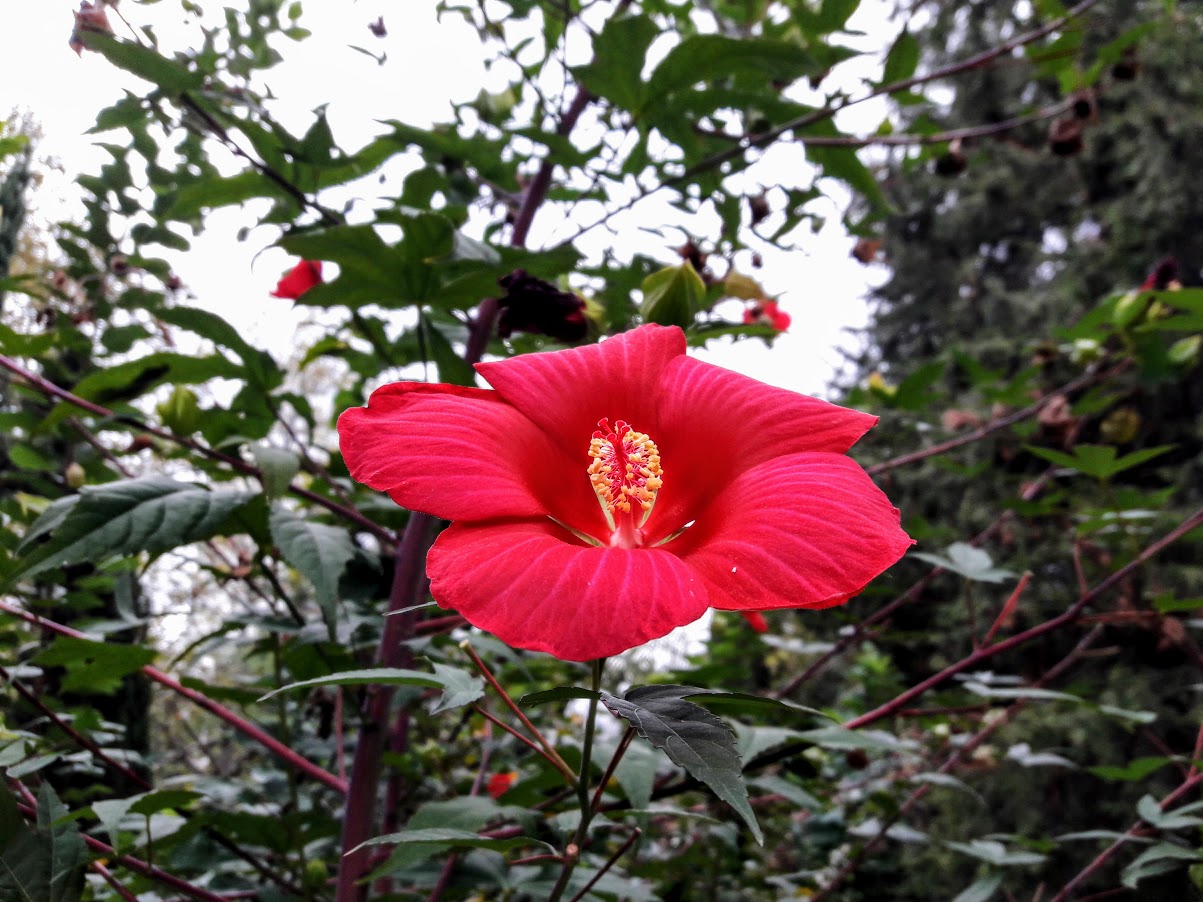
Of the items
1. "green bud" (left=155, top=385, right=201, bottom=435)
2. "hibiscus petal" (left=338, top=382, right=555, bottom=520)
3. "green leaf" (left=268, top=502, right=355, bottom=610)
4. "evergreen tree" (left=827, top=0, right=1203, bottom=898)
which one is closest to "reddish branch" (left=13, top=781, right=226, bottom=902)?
"green leaf" (left=268, top=502, right=355, bottom=610)

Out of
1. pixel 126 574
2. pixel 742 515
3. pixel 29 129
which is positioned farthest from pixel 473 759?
pixel 29 129

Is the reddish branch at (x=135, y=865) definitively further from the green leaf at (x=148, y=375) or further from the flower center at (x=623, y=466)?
the flower center at (x=623, y=466)

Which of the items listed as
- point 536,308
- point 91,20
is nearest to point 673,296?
point 536,308

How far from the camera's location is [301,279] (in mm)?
1281

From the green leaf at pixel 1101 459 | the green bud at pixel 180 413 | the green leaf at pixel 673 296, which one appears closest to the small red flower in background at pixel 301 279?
the green bud at pixel 180 413

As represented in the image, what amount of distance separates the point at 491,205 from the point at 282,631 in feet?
3.19

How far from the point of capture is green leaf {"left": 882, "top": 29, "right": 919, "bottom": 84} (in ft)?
4.05

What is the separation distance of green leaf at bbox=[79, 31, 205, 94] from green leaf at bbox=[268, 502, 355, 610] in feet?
1.78

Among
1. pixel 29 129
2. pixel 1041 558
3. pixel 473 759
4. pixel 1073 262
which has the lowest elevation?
pixel 473 759

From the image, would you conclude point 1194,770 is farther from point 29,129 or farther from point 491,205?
point 29,129

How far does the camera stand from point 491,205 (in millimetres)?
1572

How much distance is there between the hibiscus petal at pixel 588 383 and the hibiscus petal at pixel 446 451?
0.06ft

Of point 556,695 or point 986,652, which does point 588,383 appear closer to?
point 556,695

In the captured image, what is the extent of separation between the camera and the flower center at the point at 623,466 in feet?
1.93
